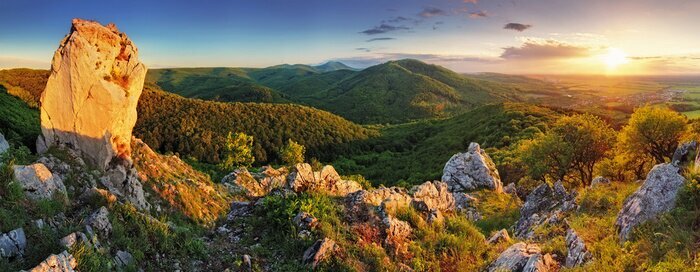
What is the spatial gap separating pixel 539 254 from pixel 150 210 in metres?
17.5

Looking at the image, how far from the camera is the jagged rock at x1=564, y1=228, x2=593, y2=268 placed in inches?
510

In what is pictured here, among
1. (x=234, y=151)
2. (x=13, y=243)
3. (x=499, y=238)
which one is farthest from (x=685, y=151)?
(x=234, y=151)

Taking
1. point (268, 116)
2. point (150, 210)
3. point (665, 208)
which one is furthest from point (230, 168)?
point (268, 116)

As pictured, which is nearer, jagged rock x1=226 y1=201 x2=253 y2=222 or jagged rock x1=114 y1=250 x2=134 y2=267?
jagged rock x1=114 y1=250 x2=134 y2=267

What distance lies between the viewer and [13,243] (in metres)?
9.55

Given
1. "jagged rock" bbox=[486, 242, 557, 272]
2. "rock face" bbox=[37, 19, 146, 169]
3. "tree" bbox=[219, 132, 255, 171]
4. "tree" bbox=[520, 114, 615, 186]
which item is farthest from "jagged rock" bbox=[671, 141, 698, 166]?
"tree" bbox=[219, 132, 255, 171]

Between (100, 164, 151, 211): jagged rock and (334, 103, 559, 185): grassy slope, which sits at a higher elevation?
(100, 164, 151, 211): jagged rock

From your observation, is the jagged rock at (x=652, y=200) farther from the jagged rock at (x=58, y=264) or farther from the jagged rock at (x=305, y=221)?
the jagged rock at (x=58, y=264)

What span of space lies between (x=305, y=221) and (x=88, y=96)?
40.8 feet

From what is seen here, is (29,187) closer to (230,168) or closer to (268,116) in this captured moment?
(230,168)

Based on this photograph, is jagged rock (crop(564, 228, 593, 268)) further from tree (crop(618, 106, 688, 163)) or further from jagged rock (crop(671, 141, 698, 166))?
tree (crop(618, 106, 688, 163))

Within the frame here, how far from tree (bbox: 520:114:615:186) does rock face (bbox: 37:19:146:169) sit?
39906 millimetres

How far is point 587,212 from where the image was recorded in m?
18.5

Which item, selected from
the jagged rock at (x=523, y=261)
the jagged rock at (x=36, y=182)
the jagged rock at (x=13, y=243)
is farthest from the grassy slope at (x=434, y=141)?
the jagged rock at (x=13, y=243)
